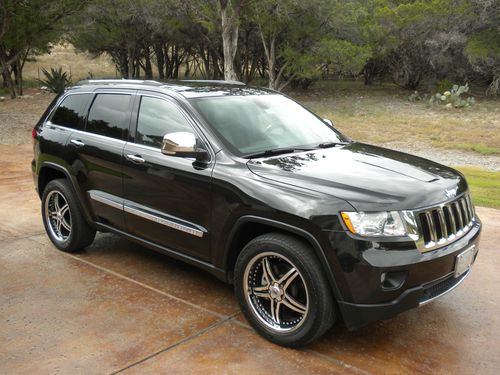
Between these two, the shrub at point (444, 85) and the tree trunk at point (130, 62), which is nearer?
the shrub at point (444, 85)

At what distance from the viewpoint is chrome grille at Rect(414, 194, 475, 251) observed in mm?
3314

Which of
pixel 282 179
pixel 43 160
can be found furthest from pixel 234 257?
pixel 43 160

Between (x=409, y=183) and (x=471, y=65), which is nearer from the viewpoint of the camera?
(x=409, y=183)

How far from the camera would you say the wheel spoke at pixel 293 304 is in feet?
11.5

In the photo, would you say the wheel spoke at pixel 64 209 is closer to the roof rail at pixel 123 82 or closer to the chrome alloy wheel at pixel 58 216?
the chrome alloy wheel at pixel 58 216

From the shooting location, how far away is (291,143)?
434 centimetres

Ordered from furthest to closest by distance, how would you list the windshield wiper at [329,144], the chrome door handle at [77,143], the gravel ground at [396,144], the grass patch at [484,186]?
1. the gravel ground at [396,144]
2. the grass patch at [484,186]
3. the chrome door handle at [77,143]
4. the windshield wiper at [329,144]

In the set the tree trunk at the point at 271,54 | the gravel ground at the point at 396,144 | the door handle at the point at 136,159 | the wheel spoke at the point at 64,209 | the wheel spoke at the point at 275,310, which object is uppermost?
the tree trunk at the point at 271,54

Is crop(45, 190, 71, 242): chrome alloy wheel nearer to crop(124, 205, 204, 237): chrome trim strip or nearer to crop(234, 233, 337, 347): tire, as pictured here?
crop(124, 205, 204, 237): chrome trim strip

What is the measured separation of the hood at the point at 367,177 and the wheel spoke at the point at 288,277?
563mm

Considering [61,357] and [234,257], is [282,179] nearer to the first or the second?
[234,257]

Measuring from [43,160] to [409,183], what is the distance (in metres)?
3.75

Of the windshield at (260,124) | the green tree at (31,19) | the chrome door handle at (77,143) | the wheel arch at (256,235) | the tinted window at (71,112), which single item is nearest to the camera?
the wheel arch at (256,235)

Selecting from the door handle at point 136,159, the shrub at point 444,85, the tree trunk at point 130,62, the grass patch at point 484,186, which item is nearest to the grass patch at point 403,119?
the shrub at point 444,85
